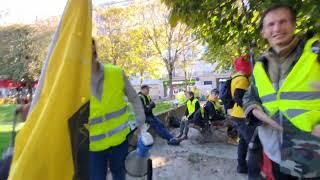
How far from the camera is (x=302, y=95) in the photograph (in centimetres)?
240

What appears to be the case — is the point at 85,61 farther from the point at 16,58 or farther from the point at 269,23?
the point at 16,58

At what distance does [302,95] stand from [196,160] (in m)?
6.01

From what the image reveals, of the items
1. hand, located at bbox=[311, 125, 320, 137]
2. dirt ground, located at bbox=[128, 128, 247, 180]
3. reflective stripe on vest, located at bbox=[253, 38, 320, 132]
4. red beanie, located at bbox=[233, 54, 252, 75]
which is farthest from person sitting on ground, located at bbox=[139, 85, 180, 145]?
hand, located at bbox=[311, 125, 320, 137]

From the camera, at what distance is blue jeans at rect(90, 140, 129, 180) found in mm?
4031

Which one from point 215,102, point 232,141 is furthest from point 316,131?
point 215,102

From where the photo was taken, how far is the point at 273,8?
8.68ft

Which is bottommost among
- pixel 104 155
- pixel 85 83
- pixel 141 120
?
pixel 104 155

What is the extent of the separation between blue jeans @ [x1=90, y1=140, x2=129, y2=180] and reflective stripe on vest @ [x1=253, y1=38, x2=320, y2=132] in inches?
77.4

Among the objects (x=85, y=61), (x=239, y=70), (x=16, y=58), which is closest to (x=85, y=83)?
(x=85, y=61)

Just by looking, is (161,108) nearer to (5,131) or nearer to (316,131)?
(5,131)

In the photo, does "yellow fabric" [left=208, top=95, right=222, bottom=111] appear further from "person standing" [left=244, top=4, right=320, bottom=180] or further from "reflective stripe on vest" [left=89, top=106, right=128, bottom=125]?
"person standing" [left=244, top=4, right=320, bottom=180]

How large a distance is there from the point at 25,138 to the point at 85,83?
15.6 inches

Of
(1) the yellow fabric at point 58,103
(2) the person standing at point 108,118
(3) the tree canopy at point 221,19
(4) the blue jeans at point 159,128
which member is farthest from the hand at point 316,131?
(4) the blue jeans at point 159,128

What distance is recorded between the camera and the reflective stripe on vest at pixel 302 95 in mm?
2365
